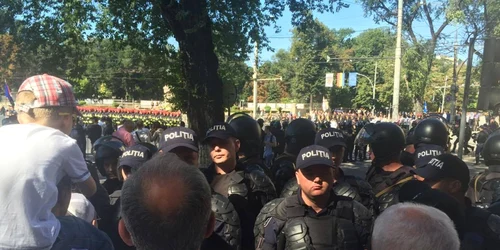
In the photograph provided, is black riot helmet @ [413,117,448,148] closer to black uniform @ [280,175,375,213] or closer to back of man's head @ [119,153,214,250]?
black uniform @ [280,175,375,213]

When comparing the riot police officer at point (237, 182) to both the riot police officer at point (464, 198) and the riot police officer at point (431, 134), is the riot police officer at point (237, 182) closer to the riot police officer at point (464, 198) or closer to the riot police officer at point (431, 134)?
the riot police officer at point (464, 198)

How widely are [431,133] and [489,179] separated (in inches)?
47.9

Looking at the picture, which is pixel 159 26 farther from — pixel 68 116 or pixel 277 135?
pixel 68 116

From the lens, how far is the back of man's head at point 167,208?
1.29 metres

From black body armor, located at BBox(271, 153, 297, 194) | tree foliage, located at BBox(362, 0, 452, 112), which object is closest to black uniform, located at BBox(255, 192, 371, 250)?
black body armor, located at BBox(271, 153, 297, 194)

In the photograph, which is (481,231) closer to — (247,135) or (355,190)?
(355,190)

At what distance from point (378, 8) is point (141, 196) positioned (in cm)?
2900

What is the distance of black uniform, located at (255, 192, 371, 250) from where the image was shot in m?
2.71

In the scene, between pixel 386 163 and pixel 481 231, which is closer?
pixel 481 231

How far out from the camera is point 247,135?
5.62 m

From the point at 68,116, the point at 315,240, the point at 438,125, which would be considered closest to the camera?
the point at 68,116

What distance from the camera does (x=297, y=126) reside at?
6215 mm

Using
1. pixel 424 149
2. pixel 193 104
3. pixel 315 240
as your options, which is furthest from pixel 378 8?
pixel 315 240

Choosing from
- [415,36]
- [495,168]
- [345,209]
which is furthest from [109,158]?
[415,36]
